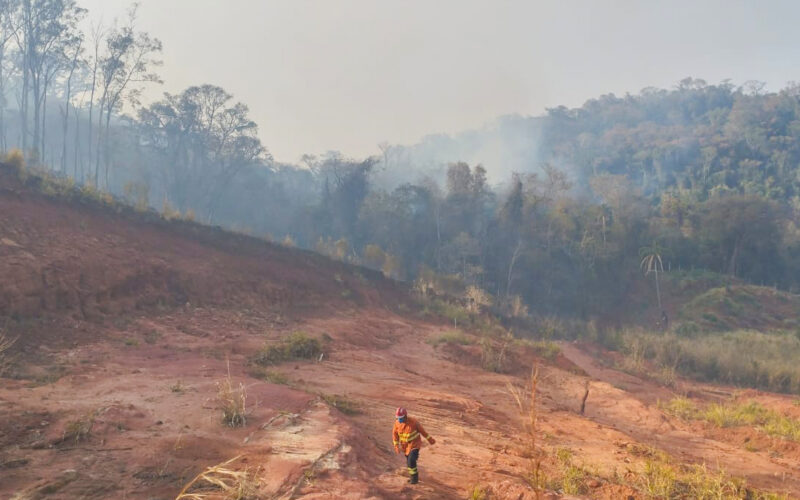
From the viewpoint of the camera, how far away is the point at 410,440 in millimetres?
5105

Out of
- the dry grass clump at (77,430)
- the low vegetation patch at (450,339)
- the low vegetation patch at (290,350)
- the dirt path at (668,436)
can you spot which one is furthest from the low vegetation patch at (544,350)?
the dry grass clump at (77,430)

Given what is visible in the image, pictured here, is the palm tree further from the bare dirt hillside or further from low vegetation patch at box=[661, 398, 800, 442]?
low vegetation patch at box=[661, 398, 800, 442]

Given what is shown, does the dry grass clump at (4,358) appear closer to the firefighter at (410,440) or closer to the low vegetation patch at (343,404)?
the low vegetation patch at (343,404)

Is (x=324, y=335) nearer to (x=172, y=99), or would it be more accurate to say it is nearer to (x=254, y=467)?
(x=254, y=467)

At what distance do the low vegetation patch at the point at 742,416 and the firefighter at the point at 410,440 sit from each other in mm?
7823

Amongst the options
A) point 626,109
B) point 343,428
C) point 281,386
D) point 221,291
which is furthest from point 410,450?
point 626,109

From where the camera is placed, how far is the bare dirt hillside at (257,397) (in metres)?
4.92

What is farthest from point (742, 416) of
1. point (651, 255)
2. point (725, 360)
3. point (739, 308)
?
point (651, 255)

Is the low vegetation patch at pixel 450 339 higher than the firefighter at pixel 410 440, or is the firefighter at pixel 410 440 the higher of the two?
the firefighter at pixel 410 440

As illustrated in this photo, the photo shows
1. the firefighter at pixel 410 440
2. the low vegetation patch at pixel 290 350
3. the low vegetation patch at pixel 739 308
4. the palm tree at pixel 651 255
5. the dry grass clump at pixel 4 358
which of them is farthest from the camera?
the palm tree at pixel 651 255

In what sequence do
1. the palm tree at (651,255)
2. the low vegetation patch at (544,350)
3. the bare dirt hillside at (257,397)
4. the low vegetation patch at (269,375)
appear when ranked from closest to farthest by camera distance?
the bare dirt hillside at (257,397) < the low vegetation patch at (269,375) < the low vegetation patch at (544,350) < the palm tree at (651,255)

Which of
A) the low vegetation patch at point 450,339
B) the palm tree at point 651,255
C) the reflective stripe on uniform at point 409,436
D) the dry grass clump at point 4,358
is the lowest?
the low vegetation patch at point 450,339

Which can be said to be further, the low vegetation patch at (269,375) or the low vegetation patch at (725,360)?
the low vegetation patch at (725,360)

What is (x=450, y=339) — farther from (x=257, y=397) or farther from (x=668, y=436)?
(x=257, y=397)
